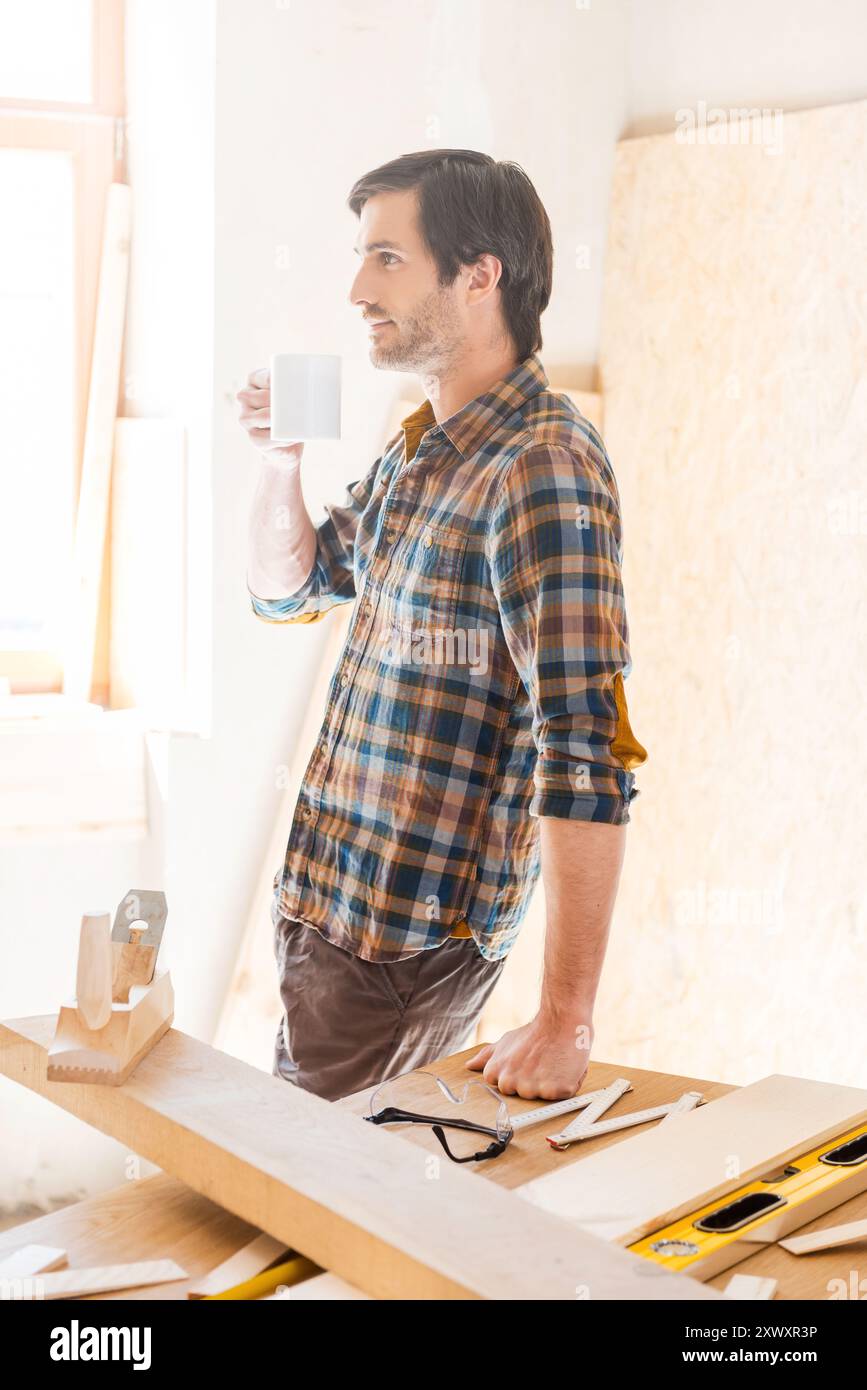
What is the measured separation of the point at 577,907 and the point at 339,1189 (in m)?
0.48

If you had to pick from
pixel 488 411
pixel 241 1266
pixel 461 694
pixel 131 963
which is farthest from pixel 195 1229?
pixel 488 411

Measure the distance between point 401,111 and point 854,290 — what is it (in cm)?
90

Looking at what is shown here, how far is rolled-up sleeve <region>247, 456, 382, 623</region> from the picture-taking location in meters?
1.87

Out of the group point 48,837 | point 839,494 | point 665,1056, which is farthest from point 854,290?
point 48,837

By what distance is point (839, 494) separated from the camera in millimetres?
2412

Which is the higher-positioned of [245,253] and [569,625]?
[245,253]

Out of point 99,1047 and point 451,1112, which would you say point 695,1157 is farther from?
point 99,1047

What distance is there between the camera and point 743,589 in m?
2.61

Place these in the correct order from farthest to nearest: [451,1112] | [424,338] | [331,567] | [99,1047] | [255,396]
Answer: [331,567] → [255,396] → [424,338] → [451,1112] → [99,1047]

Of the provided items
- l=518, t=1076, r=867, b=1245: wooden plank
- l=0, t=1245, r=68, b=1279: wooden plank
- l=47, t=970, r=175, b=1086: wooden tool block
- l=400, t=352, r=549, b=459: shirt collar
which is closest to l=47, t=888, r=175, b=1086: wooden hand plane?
l=47, t=970, r=175, b=1086: wooden tool block

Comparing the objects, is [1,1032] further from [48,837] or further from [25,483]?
[25,483]

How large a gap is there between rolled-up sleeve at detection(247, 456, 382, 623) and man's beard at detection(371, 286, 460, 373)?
20cm

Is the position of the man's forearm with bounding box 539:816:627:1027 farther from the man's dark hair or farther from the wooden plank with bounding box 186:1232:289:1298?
the man's dark hair
